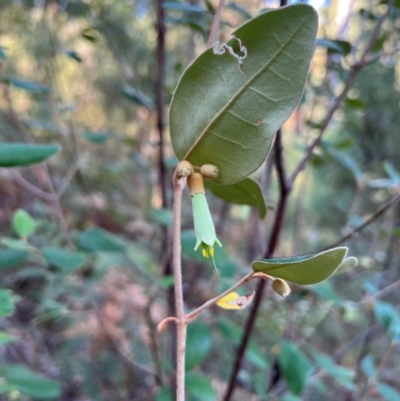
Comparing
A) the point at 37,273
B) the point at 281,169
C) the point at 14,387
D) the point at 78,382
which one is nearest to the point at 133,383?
the point at 78,382

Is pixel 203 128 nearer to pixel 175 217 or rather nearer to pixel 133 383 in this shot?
pixel 175 217

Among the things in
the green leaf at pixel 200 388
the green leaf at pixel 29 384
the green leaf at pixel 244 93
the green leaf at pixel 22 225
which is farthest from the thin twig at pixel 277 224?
the green leaf at pixel 22 225

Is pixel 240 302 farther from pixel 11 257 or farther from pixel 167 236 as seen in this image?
pixel 167 236

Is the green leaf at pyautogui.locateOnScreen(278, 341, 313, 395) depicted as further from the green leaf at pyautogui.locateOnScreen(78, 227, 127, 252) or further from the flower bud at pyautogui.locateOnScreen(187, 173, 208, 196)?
the flower bud at pyautogui.locateOnScreen(187, 173, 208, 196)

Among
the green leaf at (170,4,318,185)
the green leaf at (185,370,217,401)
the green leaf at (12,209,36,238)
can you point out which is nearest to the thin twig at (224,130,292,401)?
the green leaf at (185,370,217,401)

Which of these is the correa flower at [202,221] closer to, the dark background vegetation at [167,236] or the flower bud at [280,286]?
the flower bud at [280,286]

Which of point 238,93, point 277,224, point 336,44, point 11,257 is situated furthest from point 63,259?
point 336,44
